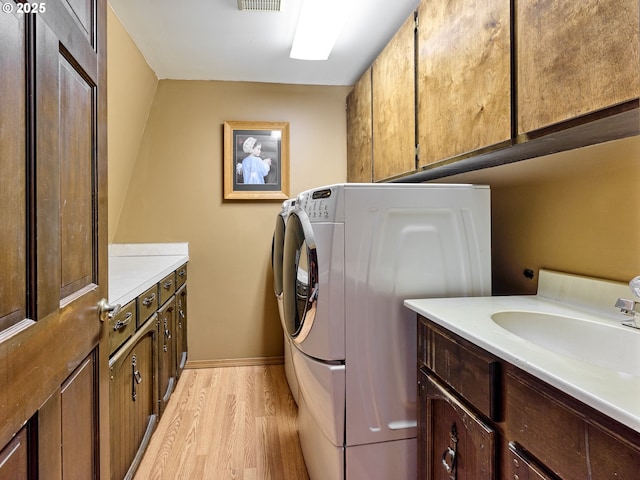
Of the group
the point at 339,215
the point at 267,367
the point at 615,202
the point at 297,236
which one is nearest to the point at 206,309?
the point at 267,367

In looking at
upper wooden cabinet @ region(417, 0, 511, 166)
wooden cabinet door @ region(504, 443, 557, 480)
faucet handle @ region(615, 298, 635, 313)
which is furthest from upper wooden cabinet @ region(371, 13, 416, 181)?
wooden cabinet door @ region(504, 443, 557, 480)

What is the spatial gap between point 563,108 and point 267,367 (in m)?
2.61

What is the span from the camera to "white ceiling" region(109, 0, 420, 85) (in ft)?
5.96

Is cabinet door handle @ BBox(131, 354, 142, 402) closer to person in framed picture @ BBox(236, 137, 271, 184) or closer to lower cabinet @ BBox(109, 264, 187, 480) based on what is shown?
lower cabinet @ BBox(109, 264, 187, 480)

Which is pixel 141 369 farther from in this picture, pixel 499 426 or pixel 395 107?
pixel 395 107

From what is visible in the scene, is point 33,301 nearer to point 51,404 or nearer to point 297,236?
point 51,404

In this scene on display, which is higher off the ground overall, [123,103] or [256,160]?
[123,103]

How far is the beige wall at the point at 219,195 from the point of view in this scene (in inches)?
108

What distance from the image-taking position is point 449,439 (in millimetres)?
1013

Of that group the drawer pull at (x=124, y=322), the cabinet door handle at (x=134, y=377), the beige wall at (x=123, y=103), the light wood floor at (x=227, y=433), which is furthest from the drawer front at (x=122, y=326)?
the beige wall at (x=123, y=103)

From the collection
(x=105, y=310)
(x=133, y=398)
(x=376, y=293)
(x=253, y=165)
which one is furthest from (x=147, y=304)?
(x=253, y=165)

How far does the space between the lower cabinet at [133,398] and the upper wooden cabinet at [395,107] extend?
1.46 m

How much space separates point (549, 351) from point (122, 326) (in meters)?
1.33

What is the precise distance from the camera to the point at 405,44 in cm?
172
